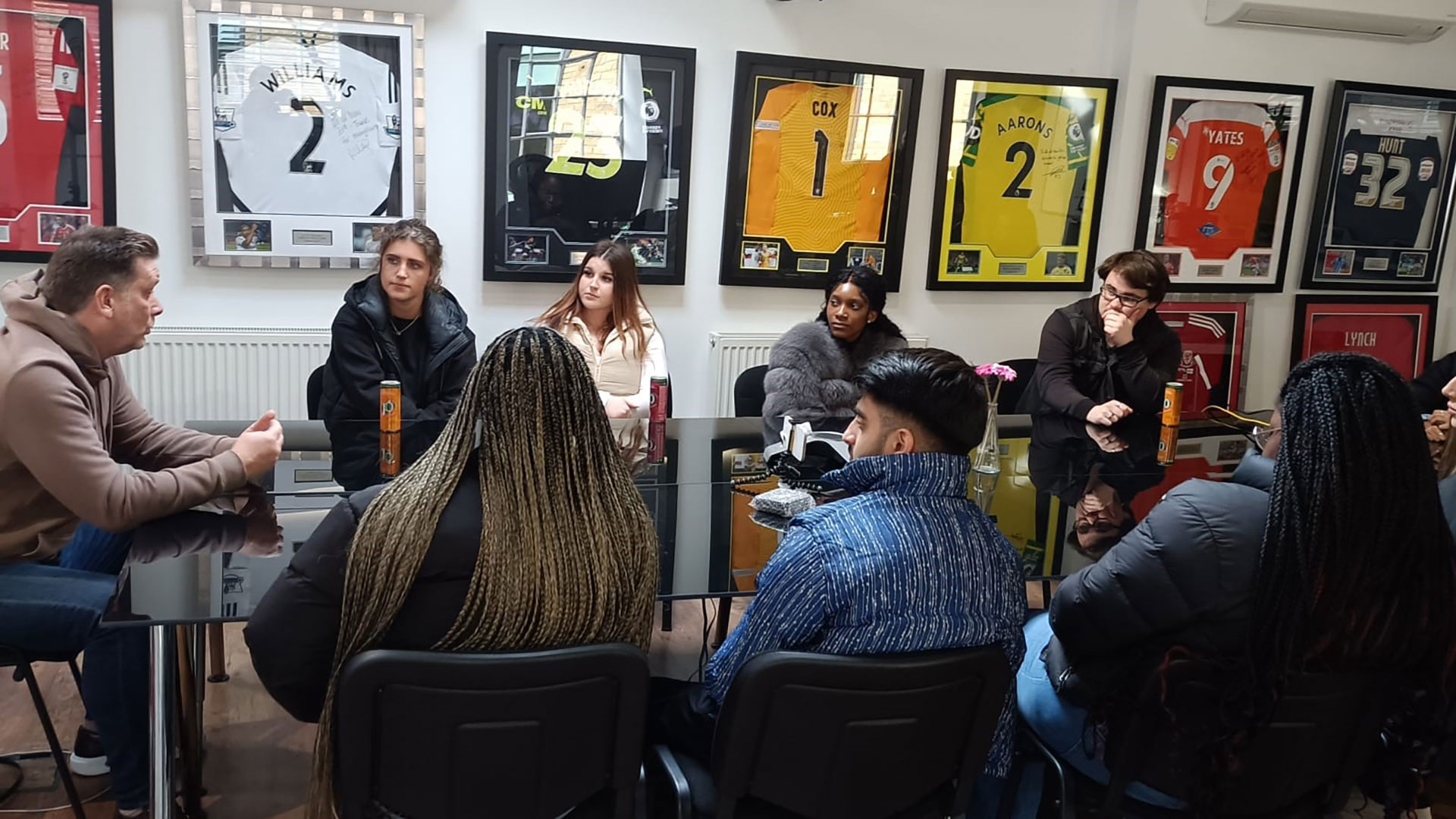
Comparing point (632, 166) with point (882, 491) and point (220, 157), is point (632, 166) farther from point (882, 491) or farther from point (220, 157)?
point (882, 491)

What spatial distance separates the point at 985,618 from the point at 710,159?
3.04m

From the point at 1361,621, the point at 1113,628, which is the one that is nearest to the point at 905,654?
the point at 1113,628

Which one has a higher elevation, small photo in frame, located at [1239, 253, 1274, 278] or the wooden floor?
small photo in frame, located at [1239, 253, 1274, 278]

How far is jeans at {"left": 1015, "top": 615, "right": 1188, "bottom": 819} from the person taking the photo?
5.55ft

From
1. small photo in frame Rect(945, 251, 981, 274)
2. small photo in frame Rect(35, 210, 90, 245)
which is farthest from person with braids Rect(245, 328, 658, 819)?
small photo in frame Rect(945, 251, 981, 274)

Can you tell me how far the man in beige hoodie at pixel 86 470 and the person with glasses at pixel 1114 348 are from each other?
236cm

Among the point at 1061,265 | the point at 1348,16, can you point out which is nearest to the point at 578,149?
the point at 1061,265

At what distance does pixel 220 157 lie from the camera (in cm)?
370

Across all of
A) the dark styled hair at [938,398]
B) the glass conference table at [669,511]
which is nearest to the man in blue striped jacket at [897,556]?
the dark styled hair at [938,398]

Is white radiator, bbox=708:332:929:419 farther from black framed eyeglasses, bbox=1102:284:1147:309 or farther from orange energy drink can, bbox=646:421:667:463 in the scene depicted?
orange energy drink can, bbox=646:421:667:463

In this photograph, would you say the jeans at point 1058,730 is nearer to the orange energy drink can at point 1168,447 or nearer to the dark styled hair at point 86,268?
the orange energy drink can at point 1168,447

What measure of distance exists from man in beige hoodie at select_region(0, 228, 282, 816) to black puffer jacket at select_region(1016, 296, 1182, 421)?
2348 mm

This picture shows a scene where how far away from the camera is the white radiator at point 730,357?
433 cm

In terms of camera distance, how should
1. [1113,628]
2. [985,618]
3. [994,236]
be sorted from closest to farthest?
1. [985,618]
2. [1113,628]
3. [994,236]
